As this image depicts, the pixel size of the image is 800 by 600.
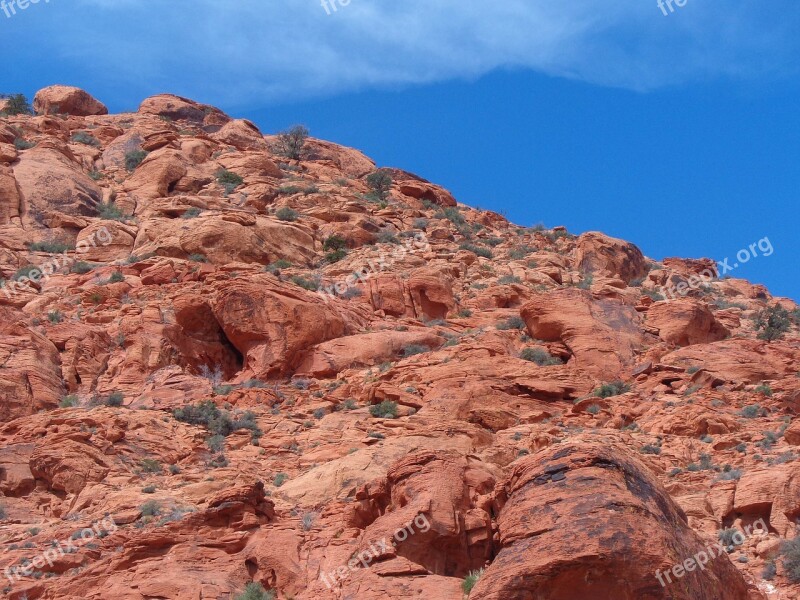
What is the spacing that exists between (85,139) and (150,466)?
33.4 metres

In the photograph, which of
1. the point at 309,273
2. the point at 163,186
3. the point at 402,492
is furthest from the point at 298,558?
the point at 163,186

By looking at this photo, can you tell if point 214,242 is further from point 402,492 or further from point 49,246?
point 402,492

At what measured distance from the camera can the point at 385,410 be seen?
2308cm

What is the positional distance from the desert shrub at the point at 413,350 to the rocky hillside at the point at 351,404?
0.06 meters

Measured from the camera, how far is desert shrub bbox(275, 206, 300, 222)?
4012 cm

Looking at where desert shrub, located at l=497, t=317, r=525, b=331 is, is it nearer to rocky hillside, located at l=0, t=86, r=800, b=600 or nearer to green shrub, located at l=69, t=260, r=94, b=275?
rocky hillside, located at l=0, t=86, r=800, b=600

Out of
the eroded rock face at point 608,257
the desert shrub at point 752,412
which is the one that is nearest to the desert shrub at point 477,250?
the eroded rock face at point 608,257

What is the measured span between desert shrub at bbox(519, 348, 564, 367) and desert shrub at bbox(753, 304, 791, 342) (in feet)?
26.6

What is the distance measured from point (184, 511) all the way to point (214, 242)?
58.3 ft

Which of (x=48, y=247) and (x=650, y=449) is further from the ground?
(x=48, y=247)

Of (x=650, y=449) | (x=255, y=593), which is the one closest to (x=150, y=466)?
(x=255, y=593)

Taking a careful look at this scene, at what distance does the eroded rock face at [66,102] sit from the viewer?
56781mm

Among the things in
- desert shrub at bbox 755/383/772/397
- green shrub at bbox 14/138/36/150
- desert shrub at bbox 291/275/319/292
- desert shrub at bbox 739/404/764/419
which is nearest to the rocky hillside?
desert shrub at bbox 739/404/764/419

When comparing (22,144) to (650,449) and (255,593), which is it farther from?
(255,593)
